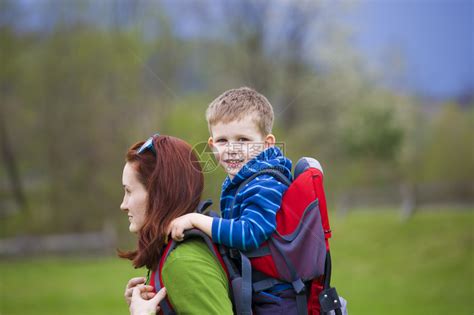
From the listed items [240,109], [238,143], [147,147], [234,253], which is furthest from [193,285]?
[240,109]

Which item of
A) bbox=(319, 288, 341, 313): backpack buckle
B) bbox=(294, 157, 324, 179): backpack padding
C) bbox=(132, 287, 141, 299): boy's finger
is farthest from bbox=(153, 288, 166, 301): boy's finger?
bbox=(294, 157, 324, 179): backpack padding

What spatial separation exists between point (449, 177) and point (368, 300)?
858cm

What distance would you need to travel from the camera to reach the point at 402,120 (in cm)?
2027

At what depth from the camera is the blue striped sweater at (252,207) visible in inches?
85.5

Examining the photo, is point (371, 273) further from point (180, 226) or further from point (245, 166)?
point (180, 226)

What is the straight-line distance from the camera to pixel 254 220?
222 centimetres

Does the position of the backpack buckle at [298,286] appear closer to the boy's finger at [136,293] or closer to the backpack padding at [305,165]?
the backpack padding at [305,165]

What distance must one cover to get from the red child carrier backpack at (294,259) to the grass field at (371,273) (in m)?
10.9

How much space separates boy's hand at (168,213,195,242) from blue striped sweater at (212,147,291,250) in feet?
0.32

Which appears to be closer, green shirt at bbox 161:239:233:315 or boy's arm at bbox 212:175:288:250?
green shirt at bbox 161:239:233:315

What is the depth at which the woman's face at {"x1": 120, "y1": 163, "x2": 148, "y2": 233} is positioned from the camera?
2.24m

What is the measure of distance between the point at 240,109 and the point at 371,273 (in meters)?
16.0

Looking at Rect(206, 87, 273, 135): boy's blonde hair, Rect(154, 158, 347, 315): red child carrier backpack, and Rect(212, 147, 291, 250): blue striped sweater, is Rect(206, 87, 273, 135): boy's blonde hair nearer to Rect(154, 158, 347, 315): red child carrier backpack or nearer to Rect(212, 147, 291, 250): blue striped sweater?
Rect(212, 147, 291, 250): blue striped sweater

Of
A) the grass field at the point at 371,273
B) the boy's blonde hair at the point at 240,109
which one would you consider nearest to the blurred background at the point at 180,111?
the grass field at the point at 371,273
